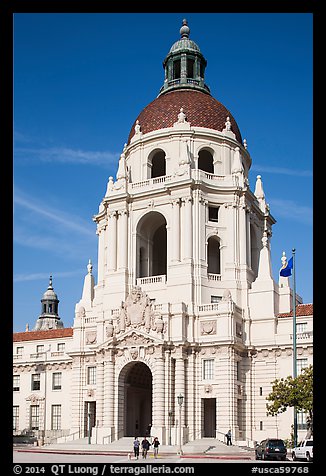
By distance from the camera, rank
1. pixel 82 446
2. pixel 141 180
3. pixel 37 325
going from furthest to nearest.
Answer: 1. pixel 37 325
2. pixel 141 180
3. pixel 82 446

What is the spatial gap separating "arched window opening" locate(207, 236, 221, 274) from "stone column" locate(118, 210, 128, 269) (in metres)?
8.73

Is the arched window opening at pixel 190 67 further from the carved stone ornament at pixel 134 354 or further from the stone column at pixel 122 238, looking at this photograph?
the carved stone ornament at pixel 134 354

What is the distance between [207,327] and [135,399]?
1131 centimetres

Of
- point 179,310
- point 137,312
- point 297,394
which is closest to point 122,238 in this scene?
point 137,312

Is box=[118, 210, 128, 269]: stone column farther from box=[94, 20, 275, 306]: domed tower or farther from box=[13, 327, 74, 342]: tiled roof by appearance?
box=[13, 327, 74, 342]: tiled roof

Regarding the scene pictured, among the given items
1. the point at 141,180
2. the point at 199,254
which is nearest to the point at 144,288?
the point at 199,254

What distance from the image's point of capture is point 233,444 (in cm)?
5856

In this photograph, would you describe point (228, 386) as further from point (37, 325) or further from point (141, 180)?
point (37, 325)

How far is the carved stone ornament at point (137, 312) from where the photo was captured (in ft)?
207

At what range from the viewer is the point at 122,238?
71.1 metres

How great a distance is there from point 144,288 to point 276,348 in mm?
14511

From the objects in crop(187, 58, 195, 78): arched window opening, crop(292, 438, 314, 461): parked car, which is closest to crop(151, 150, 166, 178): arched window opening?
crop(187, 58, 195, 78): arched window opening

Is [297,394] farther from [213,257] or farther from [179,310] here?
[213,257]

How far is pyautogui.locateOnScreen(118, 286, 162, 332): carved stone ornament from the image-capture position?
2483 inches
